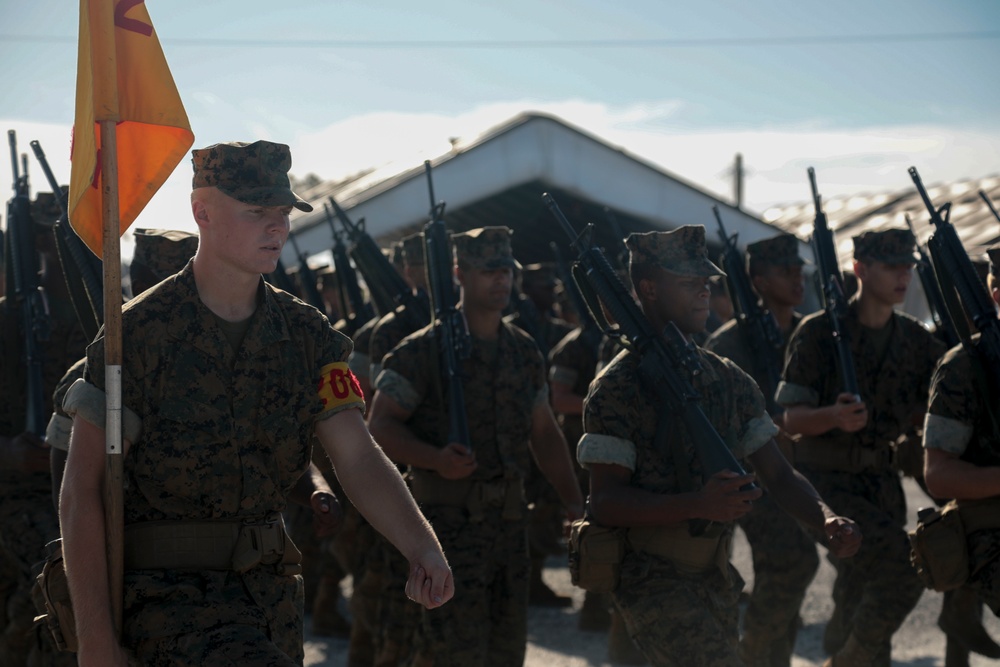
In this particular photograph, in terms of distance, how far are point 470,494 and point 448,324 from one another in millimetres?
853

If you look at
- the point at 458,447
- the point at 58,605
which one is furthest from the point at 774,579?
the point at 58,605

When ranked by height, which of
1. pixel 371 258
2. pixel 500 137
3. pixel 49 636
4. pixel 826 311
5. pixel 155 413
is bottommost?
pixel 49 636

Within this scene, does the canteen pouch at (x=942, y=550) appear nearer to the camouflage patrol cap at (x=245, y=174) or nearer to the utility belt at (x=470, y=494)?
the utility belt at (x=470, y=494)

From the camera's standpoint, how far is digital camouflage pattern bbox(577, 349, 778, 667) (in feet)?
14.3

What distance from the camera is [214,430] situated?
334 cm

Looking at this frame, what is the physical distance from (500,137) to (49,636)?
10.9m

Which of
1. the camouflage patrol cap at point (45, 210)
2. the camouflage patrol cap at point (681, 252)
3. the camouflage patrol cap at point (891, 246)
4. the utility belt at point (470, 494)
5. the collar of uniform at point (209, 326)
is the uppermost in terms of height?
the camouflage patrol cap at point (45, 210)

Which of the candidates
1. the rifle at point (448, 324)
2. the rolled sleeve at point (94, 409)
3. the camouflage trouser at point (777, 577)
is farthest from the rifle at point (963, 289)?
the rolled sleeve at point (94, 409)

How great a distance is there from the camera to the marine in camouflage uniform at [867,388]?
6.38m

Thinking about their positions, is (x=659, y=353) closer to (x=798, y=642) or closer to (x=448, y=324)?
(x=448, y=324)

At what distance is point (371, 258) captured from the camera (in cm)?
845

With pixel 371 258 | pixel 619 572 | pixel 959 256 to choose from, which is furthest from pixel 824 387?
pixel 371 258

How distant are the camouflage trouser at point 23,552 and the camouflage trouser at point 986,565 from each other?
3933 mm

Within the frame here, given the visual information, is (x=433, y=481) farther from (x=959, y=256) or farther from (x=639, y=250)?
(x=959, y=256)
